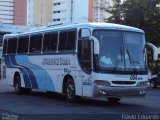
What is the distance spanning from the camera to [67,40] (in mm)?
19828

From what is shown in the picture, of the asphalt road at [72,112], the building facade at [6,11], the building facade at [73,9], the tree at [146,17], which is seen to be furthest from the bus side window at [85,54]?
the building facade at [73,9]

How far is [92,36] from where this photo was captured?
17906mm

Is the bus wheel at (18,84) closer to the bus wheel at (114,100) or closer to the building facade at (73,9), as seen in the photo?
the bus wheel at (114,100)

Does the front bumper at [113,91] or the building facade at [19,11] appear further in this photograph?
the building facade at [19,11]

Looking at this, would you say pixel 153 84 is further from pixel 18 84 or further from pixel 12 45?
pixel 18 84

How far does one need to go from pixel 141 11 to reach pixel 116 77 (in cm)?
2261

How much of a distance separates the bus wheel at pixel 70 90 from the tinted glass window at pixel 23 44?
4799 mm

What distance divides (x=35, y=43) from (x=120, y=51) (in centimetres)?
585

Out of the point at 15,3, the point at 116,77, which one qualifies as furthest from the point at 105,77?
the point at 15,3

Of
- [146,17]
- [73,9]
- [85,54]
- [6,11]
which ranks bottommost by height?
[85,54]

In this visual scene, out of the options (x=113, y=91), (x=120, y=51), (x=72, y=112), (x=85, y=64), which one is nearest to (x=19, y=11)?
(x=85, y=64)

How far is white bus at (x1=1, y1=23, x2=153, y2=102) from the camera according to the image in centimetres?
1777

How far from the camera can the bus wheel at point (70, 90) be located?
19181 mm

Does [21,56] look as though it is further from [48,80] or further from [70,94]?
[70,94]
